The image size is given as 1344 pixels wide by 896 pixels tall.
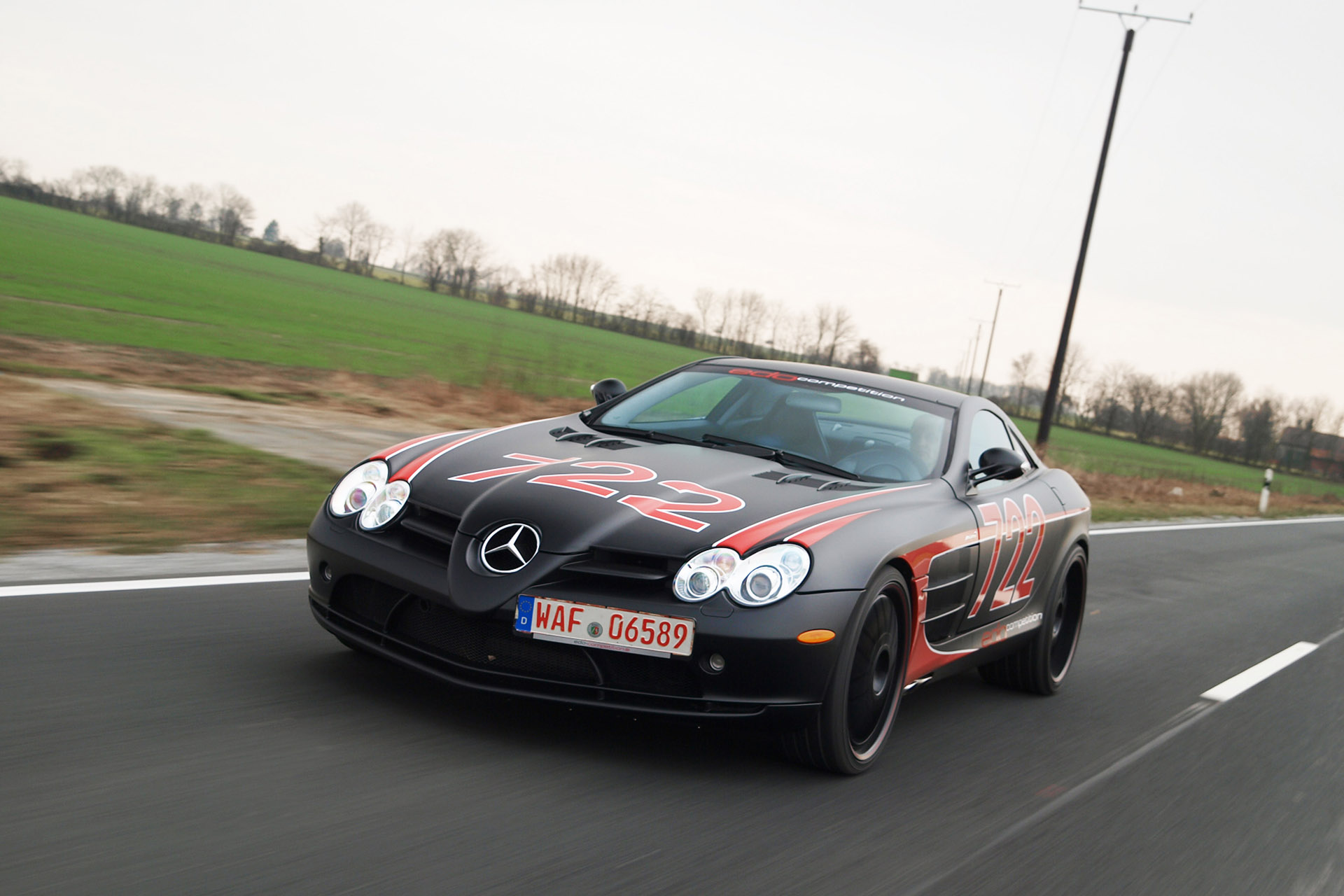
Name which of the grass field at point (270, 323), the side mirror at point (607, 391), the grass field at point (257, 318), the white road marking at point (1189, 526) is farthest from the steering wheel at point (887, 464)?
the grass field at point (257, 318)

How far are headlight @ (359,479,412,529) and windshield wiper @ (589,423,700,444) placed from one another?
1.15 meters

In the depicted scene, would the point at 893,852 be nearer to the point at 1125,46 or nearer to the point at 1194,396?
the point at 1125,46

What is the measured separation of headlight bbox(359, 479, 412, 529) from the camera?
387 centimetres

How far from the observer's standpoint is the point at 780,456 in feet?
15.3

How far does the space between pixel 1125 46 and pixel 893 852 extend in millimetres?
26078

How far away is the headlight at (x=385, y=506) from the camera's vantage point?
387cm

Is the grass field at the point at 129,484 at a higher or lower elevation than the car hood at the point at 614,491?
lower

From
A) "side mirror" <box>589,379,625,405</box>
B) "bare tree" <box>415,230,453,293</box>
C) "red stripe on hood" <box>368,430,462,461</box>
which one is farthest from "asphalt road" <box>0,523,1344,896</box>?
"bare tree" <box>415,230,453,293</box>

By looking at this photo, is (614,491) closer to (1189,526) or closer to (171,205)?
(1189,526)

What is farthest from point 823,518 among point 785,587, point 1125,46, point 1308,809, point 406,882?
point 1125,46

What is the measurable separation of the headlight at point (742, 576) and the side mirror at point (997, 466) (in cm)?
146

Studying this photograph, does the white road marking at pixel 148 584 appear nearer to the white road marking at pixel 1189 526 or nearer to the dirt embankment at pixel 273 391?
the dirt embankment at pixel 273 391

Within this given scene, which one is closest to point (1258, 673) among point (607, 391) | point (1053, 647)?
point (1053, 647)

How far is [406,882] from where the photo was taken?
2.65m
